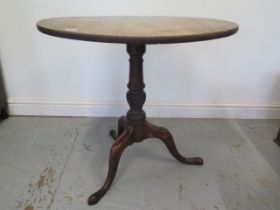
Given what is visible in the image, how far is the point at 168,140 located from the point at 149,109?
23.4 inches

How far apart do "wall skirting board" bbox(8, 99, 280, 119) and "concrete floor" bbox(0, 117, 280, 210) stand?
2.4 inches

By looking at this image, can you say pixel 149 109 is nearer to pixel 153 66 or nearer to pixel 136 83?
pixel 153 66

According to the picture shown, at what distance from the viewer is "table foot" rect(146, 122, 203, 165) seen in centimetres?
136

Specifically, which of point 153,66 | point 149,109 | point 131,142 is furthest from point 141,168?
point 153,66

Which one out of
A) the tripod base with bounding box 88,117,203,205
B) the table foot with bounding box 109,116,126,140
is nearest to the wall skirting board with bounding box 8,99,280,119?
the table foot with bounding box 109,116,126,140

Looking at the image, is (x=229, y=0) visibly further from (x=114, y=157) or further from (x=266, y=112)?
(x=114, y=157)

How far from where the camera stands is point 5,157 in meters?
1.50

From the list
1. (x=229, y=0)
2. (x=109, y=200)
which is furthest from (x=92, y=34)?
(x=229, y=0)

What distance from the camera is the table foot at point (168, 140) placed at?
4.47ft

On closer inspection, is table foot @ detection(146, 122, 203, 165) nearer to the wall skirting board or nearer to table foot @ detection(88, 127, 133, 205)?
table foot @ detection(88, 127, 133, 205)

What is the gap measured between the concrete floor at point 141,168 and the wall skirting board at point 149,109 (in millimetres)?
61

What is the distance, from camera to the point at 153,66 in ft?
6.06

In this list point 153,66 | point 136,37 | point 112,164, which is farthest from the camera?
point 153,66

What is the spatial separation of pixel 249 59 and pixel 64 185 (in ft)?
4.62
